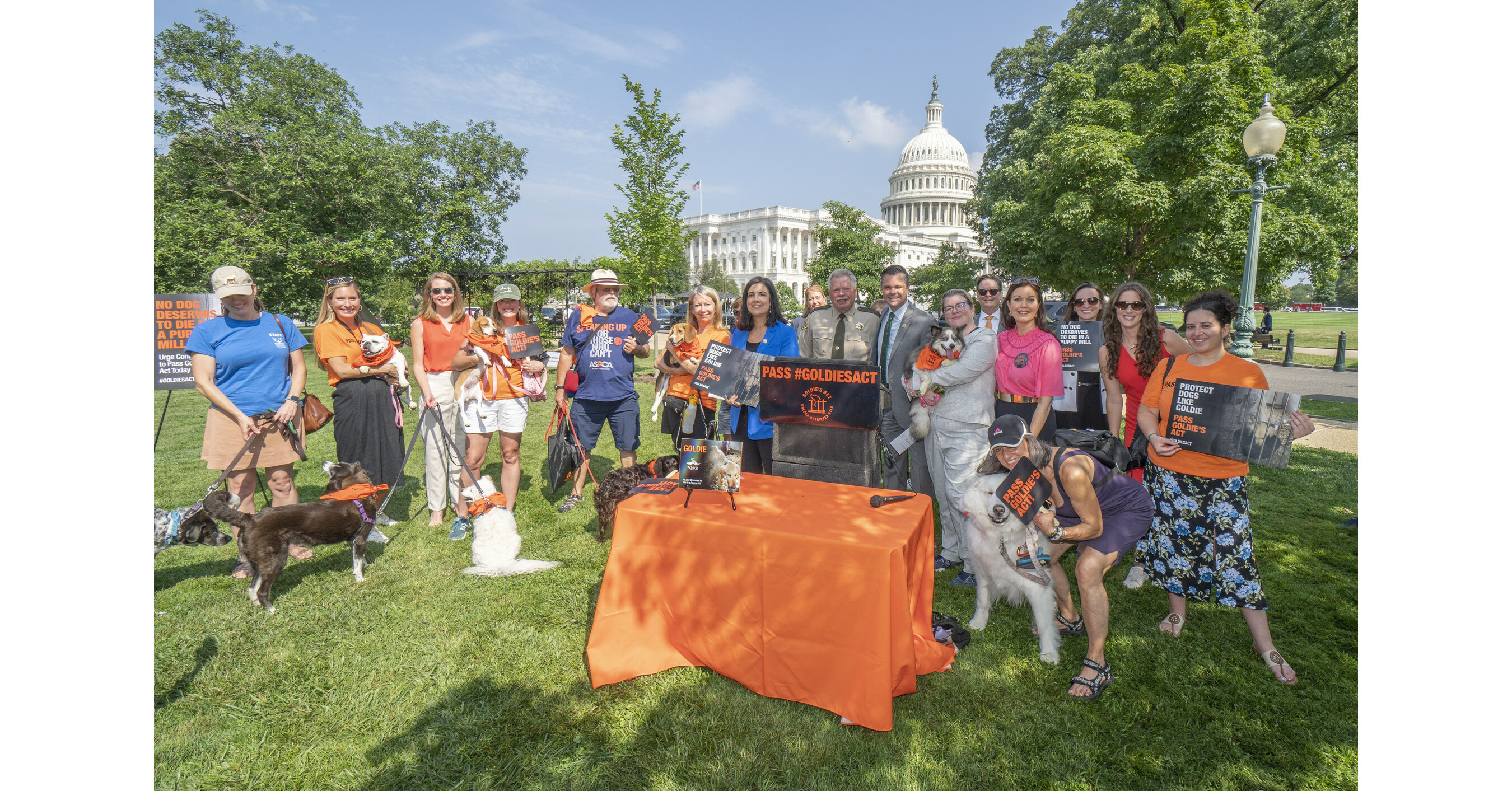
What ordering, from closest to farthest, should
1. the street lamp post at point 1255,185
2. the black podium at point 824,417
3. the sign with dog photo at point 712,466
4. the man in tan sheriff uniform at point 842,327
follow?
the sign with dog photo at point 712,466, the black podium at point 824,417, the man in tan sheriff uniform at point 842,327, the street lamp post at point 1255,185

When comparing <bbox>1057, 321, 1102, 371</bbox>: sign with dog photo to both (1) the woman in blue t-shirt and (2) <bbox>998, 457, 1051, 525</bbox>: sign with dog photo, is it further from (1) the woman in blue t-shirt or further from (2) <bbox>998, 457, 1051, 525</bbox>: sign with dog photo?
(1) the woman in blue t-shirt

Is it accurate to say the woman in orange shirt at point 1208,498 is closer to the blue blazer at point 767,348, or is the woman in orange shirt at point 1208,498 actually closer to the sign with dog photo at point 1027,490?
the sign with dog photo at point 1027,490

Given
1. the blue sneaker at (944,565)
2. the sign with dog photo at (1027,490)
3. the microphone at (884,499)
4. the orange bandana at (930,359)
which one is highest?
the orange bandana at (930,359)

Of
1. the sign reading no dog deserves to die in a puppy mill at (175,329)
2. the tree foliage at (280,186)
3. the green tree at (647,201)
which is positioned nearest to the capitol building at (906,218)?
the tree foliage at (280,186)

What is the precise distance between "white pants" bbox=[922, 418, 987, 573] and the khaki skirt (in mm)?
4833

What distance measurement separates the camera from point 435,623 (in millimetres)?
3793

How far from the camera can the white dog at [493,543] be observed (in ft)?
14.7

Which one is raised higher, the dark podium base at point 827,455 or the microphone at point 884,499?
the dark podium base at point 827,455

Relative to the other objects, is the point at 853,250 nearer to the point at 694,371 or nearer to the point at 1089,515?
the point at 694,371

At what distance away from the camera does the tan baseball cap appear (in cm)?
393

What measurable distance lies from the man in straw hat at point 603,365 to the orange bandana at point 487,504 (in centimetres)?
128

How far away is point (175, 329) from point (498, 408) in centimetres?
366

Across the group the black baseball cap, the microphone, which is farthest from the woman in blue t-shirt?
the black baseball cap

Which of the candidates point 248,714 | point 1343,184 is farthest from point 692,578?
point 1343,184
